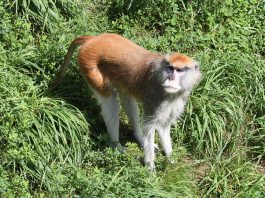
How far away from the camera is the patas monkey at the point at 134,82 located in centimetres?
522

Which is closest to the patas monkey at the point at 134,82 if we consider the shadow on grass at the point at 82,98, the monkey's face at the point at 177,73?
the monkey's face at the point at 177,73

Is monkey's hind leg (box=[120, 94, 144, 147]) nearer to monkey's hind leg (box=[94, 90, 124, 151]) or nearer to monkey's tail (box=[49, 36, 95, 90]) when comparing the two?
monkey's hind leg (box=[94, 90, 124, 151])

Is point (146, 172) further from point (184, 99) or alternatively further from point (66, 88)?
point (66, 88)

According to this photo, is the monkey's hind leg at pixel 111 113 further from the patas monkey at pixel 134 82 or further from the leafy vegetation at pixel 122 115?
the leafy vegetation at pixel 122 115

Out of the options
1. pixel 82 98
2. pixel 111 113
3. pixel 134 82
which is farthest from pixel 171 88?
pixel 82 98

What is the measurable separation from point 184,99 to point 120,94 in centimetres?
64

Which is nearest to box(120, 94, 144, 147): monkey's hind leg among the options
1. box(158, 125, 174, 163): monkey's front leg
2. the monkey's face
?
box(158, 125, 174, 163): monkey's front leg

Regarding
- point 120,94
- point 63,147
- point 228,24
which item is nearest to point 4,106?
point 63,147

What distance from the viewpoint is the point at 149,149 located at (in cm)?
540

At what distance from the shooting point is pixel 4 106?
5.21 meters

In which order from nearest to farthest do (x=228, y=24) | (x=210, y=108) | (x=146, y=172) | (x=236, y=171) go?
(x=146, y=172)
(x=236, y=171)
(x=210, y=108)
(x=228, y=24)

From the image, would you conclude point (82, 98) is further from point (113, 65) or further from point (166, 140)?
point (166, 140)

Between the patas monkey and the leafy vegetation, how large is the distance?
216 mm

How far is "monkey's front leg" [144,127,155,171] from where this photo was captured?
17.6 ft
